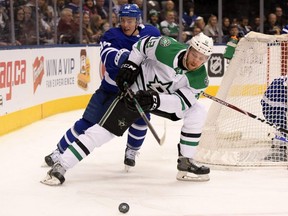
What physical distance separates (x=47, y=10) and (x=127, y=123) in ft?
15.5

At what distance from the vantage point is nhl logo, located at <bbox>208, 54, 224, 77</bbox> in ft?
33.5

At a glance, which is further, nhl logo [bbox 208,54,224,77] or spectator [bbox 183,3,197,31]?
spectator [bbox 183,3,197,31]

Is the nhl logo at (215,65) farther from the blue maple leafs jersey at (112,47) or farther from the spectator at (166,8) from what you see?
the blue maple leafs jersey at (112,47)

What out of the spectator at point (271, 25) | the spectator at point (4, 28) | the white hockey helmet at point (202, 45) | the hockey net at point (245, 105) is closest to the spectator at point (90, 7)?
the spectator at point (4, 28)

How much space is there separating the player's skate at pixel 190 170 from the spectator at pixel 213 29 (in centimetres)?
684

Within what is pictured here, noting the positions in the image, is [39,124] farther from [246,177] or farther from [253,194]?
[253,194]

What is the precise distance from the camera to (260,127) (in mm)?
5062

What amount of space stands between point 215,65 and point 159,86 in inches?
245

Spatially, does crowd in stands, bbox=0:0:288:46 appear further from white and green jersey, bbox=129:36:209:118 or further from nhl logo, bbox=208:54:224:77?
white and green jersey, bbox=129:36:209:118

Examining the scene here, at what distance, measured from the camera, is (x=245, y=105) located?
207 inches

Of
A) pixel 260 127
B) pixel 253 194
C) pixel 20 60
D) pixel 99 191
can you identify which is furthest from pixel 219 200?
pixel 20 60

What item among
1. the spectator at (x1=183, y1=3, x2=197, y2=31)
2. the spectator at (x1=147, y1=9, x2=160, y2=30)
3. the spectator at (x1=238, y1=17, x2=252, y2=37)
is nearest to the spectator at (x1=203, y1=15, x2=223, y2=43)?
the spectator at (x1=183, y1=3, x2=197, y2=31)

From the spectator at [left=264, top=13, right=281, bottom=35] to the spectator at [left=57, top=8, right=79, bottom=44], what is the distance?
11.6ft

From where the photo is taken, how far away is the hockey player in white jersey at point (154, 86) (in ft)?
12.9
